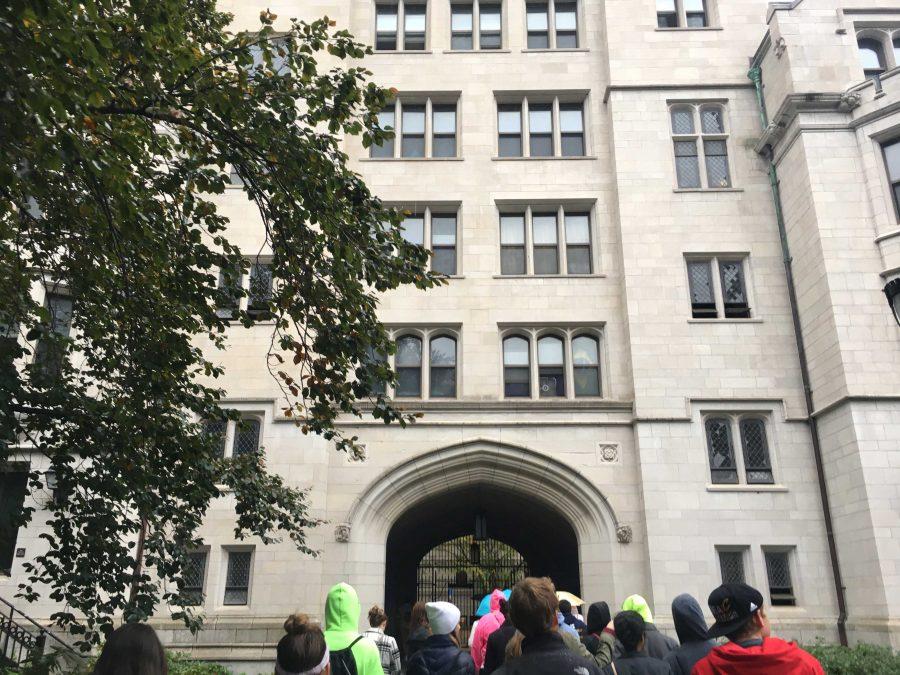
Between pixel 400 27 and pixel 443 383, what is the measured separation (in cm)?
925

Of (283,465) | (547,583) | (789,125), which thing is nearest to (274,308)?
(547,583)

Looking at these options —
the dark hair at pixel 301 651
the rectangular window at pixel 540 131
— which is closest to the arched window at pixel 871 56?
the rectangular window at pixel 540 131

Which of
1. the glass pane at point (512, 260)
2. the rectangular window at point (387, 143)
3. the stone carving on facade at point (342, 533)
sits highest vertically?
the rectangular window at point (387, 143)

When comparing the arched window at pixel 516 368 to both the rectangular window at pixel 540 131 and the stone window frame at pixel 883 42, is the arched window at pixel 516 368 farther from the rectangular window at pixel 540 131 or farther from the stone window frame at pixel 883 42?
the stone window frame at pixel 883 42

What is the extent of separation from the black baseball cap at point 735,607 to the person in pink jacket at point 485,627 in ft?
16.0

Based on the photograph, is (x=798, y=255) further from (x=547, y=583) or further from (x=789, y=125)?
(x=547, y=583)

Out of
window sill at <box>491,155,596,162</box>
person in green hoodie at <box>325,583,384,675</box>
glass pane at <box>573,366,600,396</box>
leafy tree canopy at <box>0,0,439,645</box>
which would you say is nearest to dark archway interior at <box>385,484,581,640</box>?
glass pane at <box>573,366,600,396</box>

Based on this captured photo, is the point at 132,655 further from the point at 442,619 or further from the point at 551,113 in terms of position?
the point at 551,113

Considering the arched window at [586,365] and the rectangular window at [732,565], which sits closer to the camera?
the rectangular window at [732,565]

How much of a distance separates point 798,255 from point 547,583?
44.9 feet

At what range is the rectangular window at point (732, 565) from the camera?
46.1 ft

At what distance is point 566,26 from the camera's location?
18953 millimetres

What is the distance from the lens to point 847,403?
13.3 m

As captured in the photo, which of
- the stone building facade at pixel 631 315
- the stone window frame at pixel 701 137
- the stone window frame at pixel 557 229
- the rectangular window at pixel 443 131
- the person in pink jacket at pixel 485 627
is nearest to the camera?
the person in pink jacket at pixel 485 627
